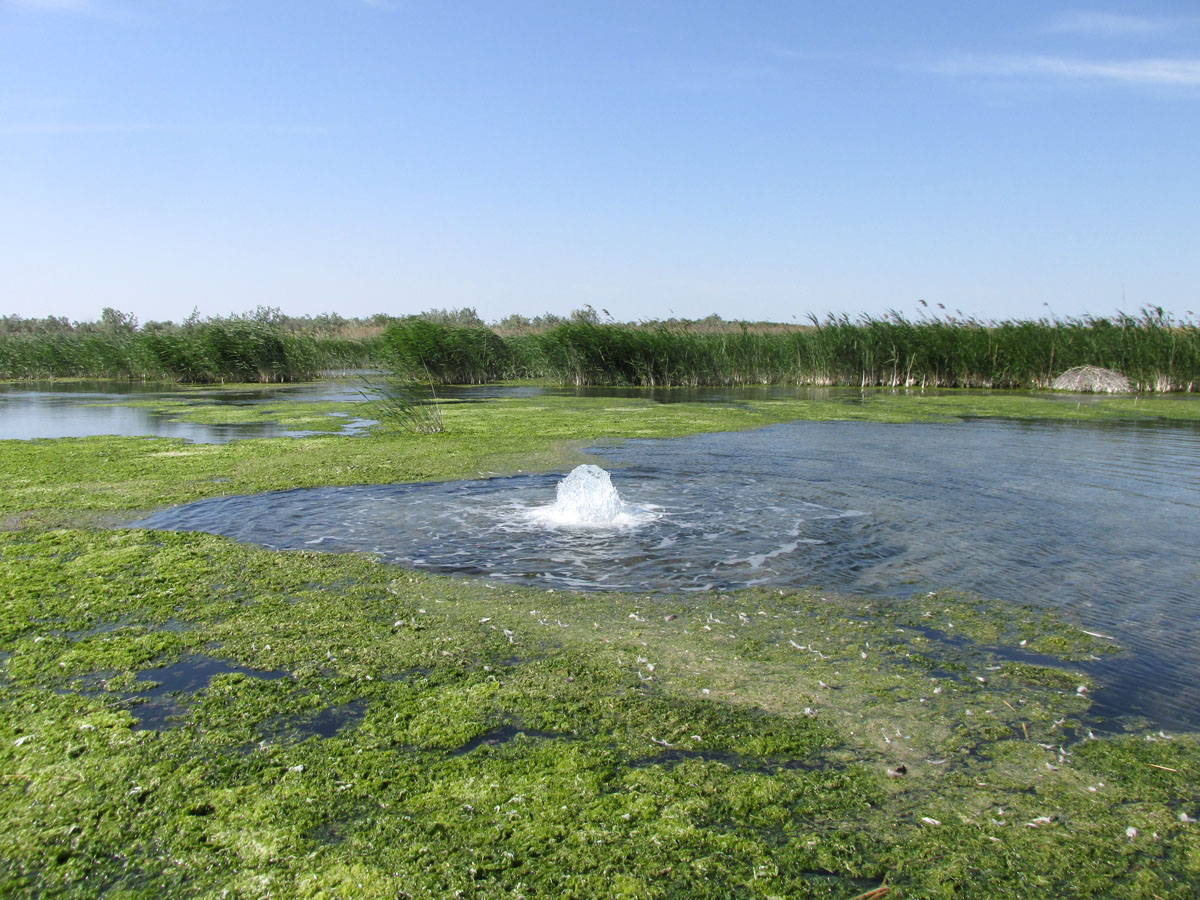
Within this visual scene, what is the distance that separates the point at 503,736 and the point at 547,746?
11.7 inches

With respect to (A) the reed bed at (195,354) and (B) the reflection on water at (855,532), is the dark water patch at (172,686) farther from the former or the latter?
(A) the reed bed at (195,354)

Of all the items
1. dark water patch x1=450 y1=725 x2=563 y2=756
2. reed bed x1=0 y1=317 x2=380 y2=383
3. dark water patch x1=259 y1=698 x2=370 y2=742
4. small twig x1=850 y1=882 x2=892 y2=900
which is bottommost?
small twig x1=850 y1=882 x2=892 y2=900

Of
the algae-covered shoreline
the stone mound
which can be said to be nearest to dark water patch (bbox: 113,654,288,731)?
the algae-covered shoreline

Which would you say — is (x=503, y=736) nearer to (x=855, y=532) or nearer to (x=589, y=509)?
(x=589, y=509)

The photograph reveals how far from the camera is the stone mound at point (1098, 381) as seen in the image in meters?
33.8

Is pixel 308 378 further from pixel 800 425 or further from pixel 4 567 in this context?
pixel 4 567

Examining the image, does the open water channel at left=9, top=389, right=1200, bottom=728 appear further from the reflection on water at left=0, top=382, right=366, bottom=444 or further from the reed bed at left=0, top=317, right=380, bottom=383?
the reed bed at left=0, top=317, right=380, bottom=383

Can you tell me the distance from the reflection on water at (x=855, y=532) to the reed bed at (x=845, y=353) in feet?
71.6

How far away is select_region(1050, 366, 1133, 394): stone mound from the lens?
111ft

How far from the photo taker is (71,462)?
14.2 meters

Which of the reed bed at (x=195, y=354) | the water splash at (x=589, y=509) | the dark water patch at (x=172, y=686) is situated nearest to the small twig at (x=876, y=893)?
the dark water patch at (x=172, y=686)

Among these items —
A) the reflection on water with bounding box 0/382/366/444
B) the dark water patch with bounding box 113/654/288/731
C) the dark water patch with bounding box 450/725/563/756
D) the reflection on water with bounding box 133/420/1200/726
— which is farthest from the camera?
the reflection on water with bounding box 0/382/366/444

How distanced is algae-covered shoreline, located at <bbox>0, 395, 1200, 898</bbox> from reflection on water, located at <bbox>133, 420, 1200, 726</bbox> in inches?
22.2

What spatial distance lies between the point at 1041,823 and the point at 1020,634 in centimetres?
282
